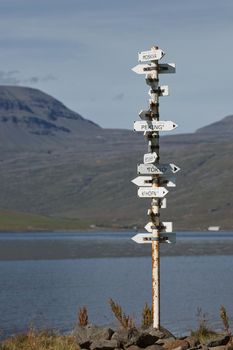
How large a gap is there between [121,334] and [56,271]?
7827 centimetres

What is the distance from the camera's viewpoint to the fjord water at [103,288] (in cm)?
4503

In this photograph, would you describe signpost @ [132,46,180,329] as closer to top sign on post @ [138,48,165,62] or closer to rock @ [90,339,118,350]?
top sign on post @ [138,48,165,62]

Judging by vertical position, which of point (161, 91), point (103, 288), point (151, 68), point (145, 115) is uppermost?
point (151, 68)

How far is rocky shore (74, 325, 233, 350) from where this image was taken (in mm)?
18141

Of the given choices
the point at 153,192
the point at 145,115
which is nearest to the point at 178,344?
the point at 153,192

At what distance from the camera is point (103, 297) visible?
60500 millimetres

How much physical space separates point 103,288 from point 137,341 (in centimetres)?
5235

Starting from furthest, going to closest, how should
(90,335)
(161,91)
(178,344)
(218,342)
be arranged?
(161,91) → (90,335) → (218,342) → (178,344)

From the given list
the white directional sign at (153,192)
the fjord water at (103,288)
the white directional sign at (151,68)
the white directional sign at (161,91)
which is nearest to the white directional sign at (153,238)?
the white directional sign at (153,192)

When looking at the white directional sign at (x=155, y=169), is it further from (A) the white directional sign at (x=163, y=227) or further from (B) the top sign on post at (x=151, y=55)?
(B) the top sign on post at (x=151, y=55)

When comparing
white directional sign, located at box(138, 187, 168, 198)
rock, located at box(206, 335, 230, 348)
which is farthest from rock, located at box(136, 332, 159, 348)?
white directional sign, located at box(138, 187, 168, 198)

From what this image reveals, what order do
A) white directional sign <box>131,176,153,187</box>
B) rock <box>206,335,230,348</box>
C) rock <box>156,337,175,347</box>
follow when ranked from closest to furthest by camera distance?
1. rock <box>206,335,230,348</box>
2. rock <box>156,337,175,347</box>
3. white directional sign <box>131,176,153,187</box>

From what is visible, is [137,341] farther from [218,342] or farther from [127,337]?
[218,342]

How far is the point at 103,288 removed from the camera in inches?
2766
